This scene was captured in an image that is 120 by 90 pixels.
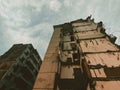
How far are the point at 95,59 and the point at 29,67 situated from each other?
1865 centimetres

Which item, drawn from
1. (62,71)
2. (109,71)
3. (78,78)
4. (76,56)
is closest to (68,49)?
(76,56)

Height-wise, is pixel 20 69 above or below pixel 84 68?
above

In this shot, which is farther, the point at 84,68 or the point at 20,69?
the point at 20,69

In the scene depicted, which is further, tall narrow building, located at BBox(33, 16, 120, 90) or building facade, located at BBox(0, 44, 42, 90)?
building facade, located at BBox(0, 44, 42, 90)

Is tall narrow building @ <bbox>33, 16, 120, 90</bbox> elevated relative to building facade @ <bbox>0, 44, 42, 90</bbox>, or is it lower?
lower

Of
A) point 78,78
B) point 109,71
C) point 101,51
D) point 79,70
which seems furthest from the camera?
point 101,51

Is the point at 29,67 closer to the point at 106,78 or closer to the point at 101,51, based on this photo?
the point at 101,51

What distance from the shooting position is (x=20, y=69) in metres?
24.8

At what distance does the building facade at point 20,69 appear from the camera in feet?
69.3

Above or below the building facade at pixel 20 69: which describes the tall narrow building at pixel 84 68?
below

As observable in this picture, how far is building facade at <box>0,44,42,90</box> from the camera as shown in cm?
2111

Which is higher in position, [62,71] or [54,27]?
[54,27]

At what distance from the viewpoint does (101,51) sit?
12.4 metres

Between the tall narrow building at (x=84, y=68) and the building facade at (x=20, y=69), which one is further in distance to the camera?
the building facade at (x=20, y=69)
